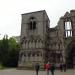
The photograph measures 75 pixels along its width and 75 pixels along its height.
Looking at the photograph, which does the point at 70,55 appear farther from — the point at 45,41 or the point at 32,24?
the point at 32,24

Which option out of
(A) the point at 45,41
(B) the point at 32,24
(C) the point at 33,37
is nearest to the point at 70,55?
(A) the point at 45,41

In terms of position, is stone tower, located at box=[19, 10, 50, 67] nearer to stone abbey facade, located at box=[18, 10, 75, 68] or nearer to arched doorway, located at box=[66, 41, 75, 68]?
stone abbey facade, located at box=[18, 10, 75, 68]

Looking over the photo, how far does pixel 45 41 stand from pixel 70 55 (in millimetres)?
6091

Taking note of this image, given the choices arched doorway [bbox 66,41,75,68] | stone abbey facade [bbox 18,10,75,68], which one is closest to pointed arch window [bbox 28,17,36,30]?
stone abbey facade [bbox 18,10,75,68]

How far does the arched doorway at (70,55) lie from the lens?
130 ft

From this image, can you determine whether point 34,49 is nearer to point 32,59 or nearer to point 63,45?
point 32,59

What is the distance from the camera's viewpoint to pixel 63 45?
39.8m

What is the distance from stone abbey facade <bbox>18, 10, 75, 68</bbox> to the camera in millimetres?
39781

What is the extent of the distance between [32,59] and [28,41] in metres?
4.25

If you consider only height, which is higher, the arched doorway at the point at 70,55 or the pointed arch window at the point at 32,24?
the pointed arch window at the point at 32,24

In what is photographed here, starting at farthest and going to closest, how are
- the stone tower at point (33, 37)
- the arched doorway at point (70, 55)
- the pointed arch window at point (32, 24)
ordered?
1. the pointed arch window at point (32, 24)
2. the stone tower at point (33, 37)
3. the arched doorway at point (70, 55)

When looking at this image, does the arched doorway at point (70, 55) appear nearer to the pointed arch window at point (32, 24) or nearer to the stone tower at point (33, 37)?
the stone tower at point (33, 37)

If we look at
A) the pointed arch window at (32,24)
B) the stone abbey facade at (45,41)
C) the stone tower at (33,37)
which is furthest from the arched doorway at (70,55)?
the pointed arch window at (32,24)

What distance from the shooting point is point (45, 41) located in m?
40.9
